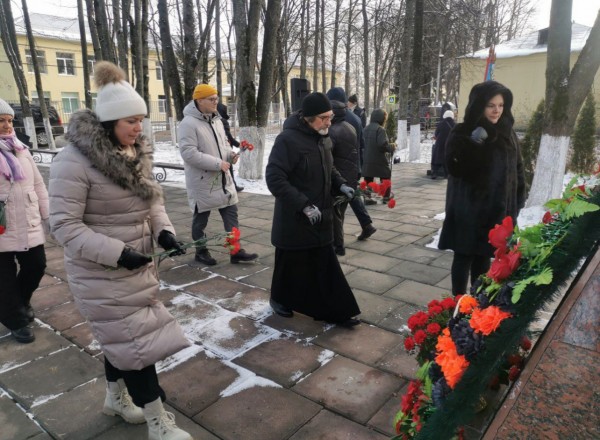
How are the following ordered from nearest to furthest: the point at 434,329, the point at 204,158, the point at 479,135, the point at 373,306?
the point at 434,329, the point at 479,135, the point at 373,306, the point at 204,158

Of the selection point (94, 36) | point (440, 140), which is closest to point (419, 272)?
point (440, 140)

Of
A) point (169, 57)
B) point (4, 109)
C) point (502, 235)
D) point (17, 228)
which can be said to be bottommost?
point (17, 228)

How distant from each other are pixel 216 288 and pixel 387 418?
2.20m

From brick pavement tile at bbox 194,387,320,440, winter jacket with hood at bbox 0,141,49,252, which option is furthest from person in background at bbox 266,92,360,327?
winter jacket with hood at bbox 0,141,49,252

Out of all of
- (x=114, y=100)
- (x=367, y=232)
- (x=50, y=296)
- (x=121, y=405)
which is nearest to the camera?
(x=114, y=100)

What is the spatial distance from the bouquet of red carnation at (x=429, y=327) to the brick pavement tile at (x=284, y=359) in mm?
974

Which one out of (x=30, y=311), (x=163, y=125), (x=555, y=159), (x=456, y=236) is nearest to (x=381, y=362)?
(x=456, y=236)

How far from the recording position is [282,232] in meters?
3.26

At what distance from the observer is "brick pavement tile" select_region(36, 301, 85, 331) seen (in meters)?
3.44

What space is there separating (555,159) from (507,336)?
5506mm

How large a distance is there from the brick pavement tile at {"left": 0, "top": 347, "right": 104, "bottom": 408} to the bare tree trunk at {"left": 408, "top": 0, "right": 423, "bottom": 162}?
12.2 meters

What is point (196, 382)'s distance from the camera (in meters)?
2.69

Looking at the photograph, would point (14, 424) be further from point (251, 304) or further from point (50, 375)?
point (251, 304)

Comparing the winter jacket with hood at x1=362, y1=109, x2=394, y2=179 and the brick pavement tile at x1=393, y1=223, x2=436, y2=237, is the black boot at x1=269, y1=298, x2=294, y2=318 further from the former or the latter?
the winter jacket with hood at x1=362, y1=109, x2=394, y2=179
